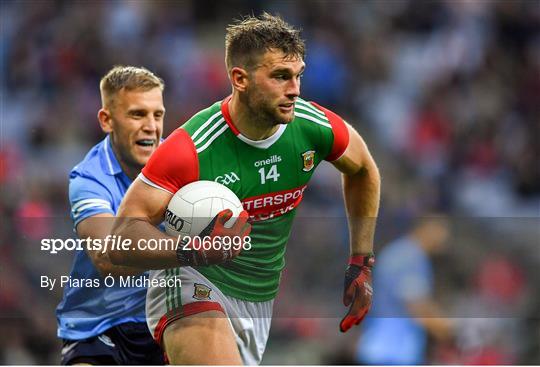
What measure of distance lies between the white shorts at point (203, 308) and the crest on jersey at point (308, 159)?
756mm

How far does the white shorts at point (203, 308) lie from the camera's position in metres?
5.36

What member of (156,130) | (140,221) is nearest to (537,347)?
(156,130)

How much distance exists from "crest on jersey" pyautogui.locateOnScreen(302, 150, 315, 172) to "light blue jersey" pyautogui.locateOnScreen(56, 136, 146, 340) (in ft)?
3.53

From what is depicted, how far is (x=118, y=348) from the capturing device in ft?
19.9

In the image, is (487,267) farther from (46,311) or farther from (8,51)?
(8,51)

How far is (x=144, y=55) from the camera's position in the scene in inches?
491

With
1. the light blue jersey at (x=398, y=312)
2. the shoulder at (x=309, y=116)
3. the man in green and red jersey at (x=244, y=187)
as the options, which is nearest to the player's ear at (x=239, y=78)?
the man in green and red jersey at (x=244, y=187)

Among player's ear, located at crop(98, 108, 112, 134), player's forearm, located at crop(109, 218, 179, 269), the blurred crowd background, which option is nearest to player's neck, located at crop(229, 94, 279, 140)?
player's forearm, located at crop(109, 218, 179, 269)

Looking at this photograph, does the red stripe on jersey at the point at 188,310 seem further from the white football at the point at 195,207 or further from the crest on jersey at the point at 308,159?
the crest on jersey at the point at 308,159

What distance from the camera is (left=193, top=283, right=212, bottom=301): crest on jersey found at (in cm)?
537

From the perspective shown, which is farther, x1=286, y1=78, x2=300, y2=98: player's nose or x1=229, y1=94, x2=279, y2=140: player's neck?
x1=229, y1=94, x2=279, y2=140: player's neck

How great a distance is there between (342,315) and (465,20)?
7.70 metres

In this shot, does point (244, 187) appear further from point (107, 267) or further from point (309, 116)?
point (107, 267)

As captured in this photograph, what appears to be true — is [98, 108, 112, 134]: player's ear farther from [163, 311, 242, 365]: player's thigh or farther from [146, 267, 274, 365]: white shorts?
[163, 311, 242, 365]: player's thigh
